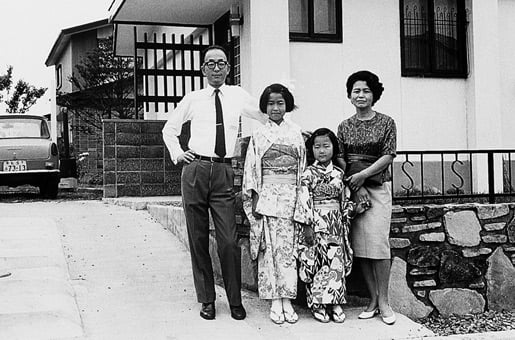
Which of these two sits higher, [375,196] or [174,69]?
[174,69]

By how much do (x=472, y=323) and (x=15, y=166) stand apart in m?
8.24

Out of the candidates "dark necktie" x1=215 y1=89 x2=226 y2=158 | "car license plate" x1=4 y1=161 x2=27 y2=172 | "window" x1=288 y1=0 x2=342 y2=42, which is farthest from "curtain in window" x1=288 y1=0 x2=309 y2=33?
"car license plate" x1=4 y1=161 x2=27 y2=172

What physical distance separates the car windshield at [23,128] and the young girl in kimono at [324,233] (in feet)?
28.0

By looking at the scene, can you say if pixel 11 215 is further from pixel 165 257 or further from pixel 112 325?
pixel 112 325

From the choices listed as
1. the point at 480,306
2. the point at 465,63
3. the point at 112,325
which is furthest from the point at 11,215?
the point at 465,63

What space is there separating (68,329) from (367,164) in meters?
2.55

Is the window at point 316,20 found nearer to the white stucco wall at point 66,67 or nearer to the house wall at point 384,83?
the house wall at point 384,83

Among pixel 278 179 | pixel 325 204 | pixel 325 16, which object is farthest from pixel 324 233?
pixel 325 16

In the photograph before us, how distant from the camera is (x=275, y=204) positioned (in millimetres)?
5039

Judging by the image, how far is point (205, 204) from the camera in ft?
16.8

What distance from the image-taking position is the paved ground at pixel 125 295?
15.6 feet

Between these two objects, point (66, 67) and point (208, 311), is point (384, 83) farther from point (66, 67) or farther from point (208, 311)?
point (66, 67)

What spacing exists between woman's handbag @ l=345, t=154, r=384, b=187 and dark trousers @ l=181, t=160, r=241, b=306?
3.20ft

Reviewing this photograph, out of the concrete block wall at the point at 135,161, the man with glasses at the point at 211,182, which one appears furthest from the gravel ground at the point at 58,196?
the man with glasses at the point at 211,182
